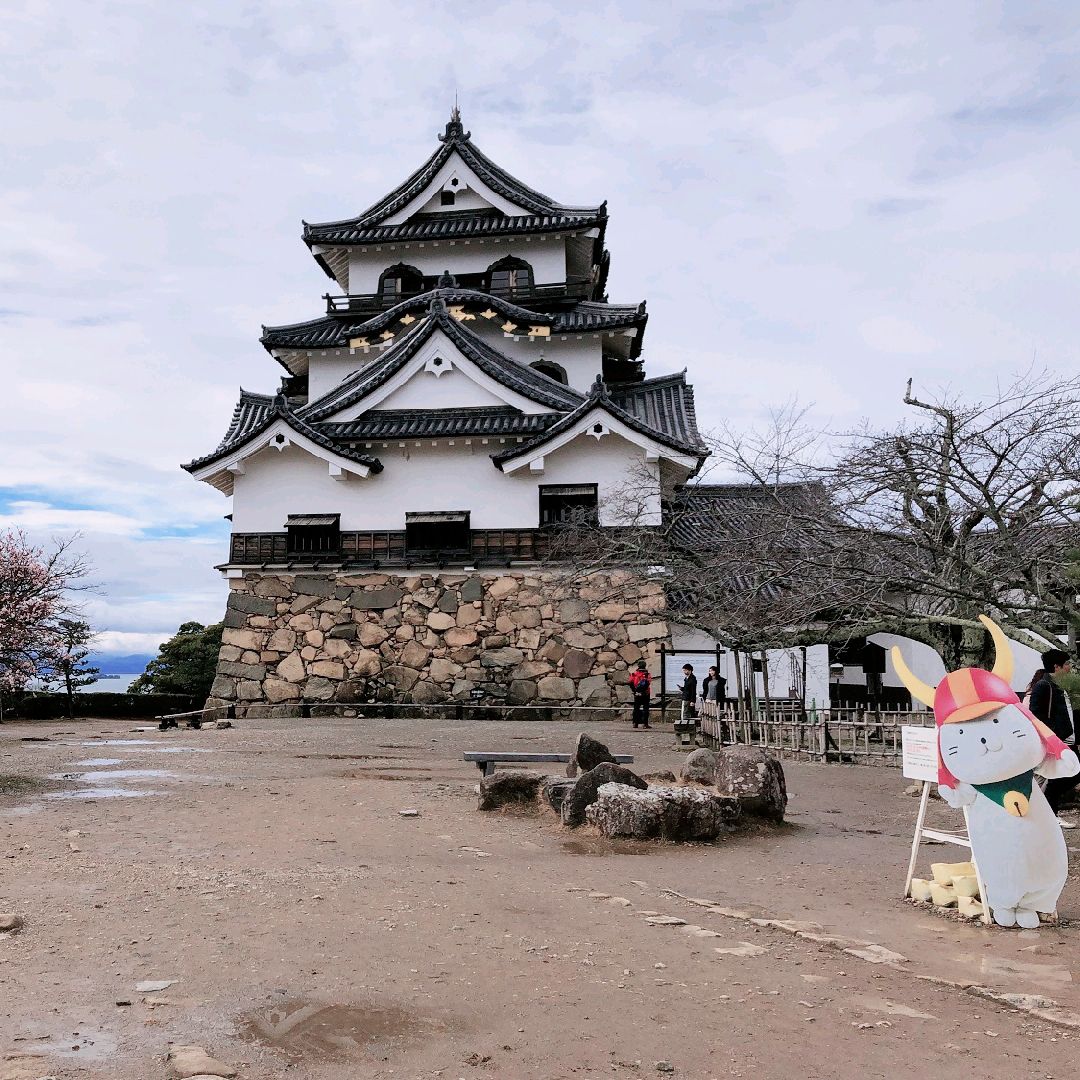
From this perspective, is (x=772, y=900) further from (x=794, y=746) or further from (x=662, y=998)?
(x=794, y=746)

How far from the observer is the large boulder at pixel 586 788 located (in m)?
9.12

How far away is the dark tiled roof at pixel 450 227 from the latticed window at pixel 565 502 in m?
8.79

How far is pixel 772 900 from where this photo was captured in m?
6.75

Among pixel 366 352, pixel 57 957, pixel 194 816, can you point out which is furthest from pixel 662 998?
pixel 366 352

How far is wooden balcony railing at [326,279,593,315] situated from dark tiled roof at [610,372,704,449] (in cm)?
321

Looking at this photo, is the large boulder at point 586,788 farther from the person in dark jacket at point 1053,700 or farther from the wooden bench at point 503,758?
the person in dark jacket at point 1053,700

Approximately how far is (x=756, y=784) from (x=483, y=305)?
20.0 meters

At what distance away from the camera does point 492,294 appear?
29234 mm

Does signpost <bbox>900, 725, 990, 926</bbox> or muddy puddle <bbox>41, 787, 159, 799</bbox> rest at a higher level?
signpost <bbox>900, 725, 990, 926</bbox>

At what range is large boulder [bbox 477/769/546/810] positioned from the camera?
33.1 feet

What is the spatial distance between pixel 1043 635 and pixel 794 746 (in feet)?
25.3

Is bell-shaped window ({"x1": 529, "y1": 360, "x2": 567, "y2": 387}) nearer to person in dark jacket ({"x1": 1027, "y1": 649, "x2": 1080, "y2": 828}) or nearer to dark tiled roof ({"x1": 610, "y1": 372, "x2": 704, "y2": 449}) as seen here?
dark tiled roof ({"x1": 610, "y1": 372, "x2": 704, "y2": 449})

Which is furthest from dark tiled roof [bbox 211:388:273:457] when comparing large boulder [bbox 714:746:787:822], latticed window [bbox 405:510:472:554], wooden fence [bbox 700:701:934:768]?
large boulder [bbox 714:746:787:822]

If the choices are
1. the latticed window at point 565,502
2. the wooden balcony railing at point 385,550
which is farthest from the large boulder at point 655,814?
the wooden balcony railing at point 385,550
